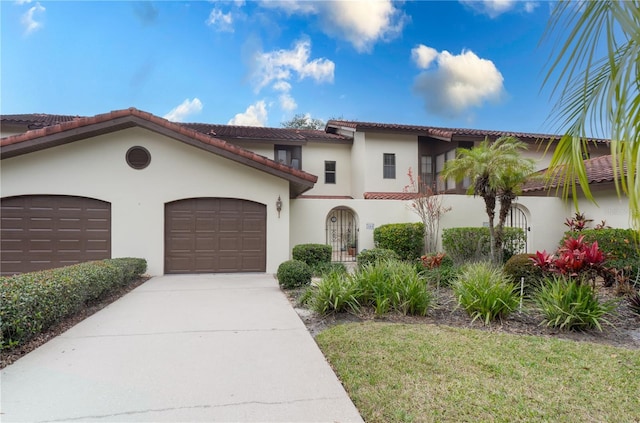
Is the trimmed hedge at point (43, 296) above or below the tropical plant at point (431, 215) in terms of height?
below

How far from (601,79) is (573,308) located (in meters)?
4.19

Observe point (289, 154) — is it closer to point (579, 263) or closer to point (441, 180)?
point (441, 180)

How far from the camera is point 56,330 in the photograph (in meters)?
5.26

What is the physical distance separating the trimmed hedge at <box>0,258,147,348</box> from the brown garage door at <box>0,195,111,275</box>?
392 centimetres

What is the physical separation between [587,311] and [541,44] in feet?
16.1

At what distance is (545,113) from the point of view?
3.18 meters

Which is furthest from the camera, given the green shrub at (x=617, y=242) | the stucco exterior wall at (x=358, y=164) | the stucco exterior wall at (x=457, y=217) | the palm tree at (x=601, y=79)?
the stucco exterior wall at (x=358, y=164)

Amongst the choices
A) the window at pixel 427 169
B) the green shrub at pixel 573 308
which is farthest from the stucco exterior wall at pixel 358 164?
the green shrub at pixel 573 308

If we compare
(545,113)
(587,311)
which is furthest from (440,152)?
(545,113)

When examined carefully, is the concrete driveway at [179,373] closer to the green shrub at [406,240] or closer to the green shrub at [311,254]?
the green shrub at [311,254]

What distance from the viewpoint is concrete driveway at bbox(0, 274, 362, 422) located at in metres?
3.06

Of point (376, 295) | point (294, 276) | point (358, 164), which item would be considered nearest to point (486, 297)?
point (376, 295)

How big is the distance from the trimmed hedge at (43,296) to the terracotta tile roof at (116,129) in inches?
188

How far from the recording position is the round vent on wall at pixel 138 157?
10.8 metres
